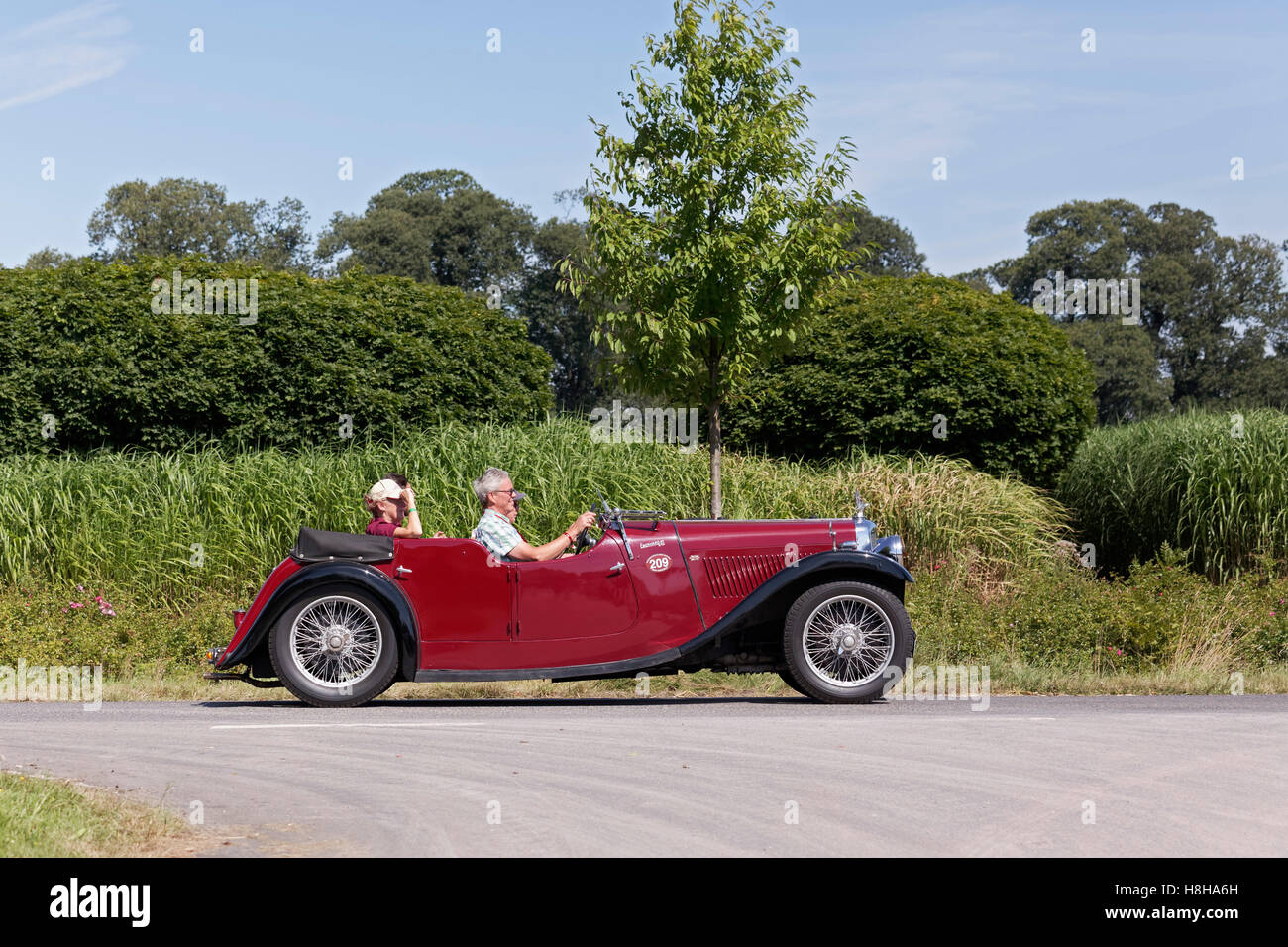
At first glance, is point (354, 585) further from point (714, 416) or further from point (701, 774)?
point (714, 416)

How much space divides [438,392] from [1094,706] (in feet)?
31.7

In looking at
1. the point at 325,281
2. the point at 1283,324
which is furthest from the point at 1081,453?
the point at 1283,324

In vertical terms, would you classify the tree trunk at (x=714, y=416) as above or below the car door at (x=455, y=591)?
above

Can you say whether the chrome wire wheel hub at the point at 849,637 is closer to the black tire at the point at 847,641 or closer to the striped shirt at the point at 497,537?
the black tire at the point at 847,641

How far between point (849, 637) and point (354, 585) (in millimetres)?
3234

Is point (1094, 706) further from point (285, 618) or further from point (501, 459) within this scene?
point (501, 459)

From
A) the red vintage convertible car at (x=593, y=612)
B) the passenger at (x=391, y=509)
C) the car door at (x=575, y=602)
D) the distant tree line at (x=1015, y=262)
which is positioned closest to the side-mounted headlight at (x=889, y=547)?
the red vintage convertible car at (x=593, y=612)

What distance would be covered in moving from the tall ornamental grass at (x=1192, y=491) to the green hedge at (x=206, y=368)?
24.5 feet

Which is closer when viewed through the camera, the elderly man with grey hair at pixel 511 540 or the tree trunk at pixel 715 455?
the elderly man with grey hair at pixel 511 540

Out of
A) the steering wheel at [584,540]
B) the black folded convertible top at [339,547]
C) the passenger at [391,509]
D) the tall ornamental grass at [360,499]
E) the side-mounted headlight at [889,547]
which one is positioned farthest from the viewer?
the tall ornamental grass at [360,499]

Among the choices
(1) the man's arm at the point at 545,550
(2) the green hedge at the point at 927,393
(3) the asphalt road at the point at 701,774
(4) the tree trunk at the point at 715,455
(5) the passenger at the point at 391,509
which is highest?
(2) the green hedge at the point at 927,393

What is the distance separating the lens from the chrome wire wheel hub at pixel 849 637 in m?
8.73

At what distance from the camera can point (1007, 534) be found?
14.4 metres

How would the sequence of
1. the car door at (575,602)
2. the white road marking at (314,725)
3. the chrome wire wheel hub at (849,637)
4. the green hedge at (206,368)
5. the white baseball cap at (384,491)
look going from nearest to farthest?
1. the white road marking at (314,725)
2. the car door at (575,602)
3. the chrome wire wheel hub at (849,637)
4. the white baseball cap at (384,491)
5. the green hedge at (206,368)
